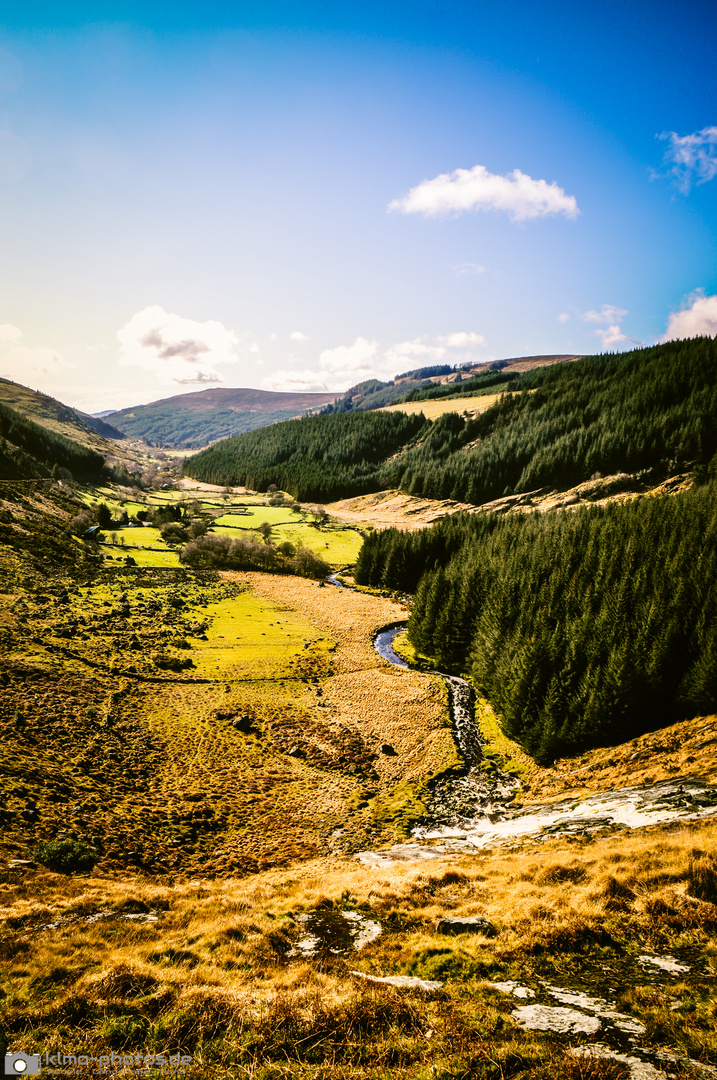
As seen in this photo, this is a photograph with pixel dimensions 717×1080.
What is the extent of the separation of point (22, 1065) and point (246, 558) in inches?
3477

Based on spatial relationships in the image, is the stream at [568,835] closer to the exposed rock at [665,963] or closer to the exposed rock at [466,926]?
the exposed rock at [665,963]

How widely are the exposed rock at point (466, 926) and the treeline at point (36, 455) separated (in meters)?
104

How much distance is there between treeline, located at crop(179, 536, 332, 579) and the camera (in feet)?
300

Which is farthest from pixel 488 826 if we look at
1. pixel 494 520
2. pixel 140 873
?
pixel 494 520

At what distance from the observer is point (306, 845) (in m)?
25.5

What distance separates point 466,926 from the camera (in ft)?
47.2

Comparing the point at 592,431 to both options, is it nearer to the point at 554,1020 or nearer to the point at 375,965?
the point at 375,965

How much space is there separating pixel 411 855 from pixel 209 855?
11.2 m

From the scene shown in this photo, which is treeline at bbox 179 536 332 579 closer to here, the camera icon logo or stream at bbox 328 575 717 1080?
stream at bbox 328 575 717 1080

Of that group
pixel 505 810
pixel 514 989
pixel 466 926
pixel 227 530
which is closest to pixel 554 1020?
pixel 514 989

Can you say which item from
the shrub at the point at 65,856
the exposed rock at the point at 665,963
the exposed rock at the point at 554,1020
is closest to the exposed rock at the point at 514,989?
the exposed rock at the point at 554,1020

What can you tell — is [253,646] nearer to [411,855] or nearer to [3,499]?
[411,855]

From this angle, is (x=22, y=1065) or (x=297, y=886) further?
(x=297, y=886)

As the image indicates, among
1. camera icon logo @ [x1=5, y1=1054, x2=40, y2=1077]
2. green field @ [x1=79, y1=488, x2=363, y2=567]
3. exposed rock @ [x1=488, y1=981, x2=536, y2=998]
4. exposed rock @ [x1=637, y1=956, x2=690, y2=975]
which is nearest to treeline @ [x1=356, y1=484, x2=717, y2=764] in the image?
exposed rock @ [x1=637, y1=956, x2=690, y2=975]
